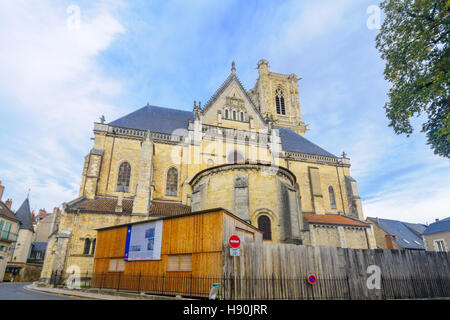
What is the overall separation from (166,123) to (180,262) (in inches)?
760

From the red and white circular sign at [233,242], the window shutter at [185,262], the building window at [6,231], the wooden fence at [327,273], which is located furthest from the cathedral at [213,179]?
the building window at [6,231]

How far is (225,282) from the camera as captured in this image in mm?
9328

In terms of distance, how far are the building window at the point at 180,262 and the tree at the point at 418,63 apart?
42.4ft

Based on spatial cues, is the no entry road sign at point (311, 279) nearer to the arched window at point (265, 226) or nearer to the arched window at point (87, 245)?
the arched window at point (265, 226)

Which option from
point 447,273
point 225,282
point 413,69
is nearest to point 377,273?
point 447,273

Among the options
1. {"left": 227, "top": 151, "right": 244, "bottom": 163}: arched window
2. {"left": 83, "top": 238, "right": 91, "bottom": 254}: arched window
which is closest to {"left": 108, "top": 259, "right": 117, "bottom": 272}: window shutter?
{"left": 83, "top": 238, "right": 91, "bottom": 254}: arched window

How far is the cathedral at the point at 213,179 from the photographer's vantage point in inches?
657

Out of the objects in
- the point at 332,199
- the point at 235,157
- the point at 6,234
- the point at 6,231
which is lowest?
the point at 6,234

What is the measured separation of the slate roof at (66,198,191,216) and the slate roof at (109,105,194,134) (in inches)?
322

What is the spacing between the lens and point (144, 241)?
12539mm

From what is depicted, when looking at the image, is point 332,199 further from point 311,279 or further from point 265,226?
point 311,279

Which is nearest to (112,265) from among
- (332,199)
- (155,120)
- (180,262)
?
(180,262)

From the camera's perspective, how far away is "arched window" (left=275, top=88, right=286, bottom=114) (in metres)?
45.1

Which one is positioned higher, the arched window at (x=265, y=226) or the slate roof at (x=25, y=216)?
the slate roof at (x=25, y=216)
